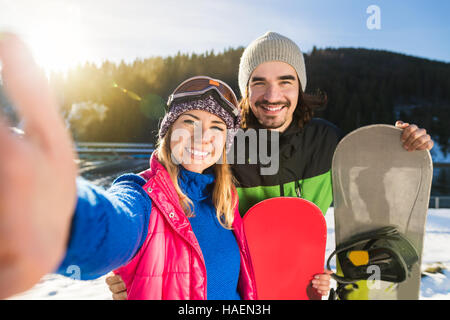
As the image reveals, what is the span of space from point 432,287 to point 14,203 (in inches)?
148

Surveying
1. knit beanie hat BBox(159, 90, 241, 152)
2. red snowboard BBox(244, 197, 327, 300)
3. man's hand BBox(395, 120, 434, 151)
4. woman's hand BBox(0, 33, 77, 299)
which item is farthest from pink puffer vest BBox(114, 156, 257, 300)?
man's hand BBox(395, 120, 434, 151)

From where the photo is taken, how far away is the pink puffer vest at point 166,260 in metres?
1.03

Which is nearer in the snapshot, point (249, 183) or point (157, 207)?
point (157, 207)

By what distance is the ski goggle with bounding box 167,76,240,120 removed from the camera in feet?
4.29

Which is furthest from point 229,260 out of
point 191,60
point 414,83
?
point 414,83

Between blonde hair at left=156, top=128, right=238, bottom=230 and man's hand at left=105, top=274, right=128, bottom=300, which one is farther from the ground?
blonde hair at left=156, top=128, right=238, bottom=230

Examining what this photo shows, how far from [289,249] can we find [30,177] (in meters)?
1.55

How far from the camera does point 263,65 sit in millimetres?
1931

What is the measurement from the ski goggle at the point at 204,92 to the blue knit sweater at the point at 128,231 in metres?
0.34

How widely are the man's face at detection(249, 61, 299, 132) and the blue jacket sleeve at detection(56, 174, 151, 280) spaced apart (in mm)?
1070

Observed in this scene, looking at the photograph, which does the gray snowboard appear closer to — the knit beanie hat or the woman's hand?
the knit beanie hat

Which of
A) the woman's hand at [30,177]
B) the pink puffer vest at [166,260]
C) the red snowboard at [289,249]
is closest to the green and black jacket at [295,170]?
the red snowboard at [289,249]
